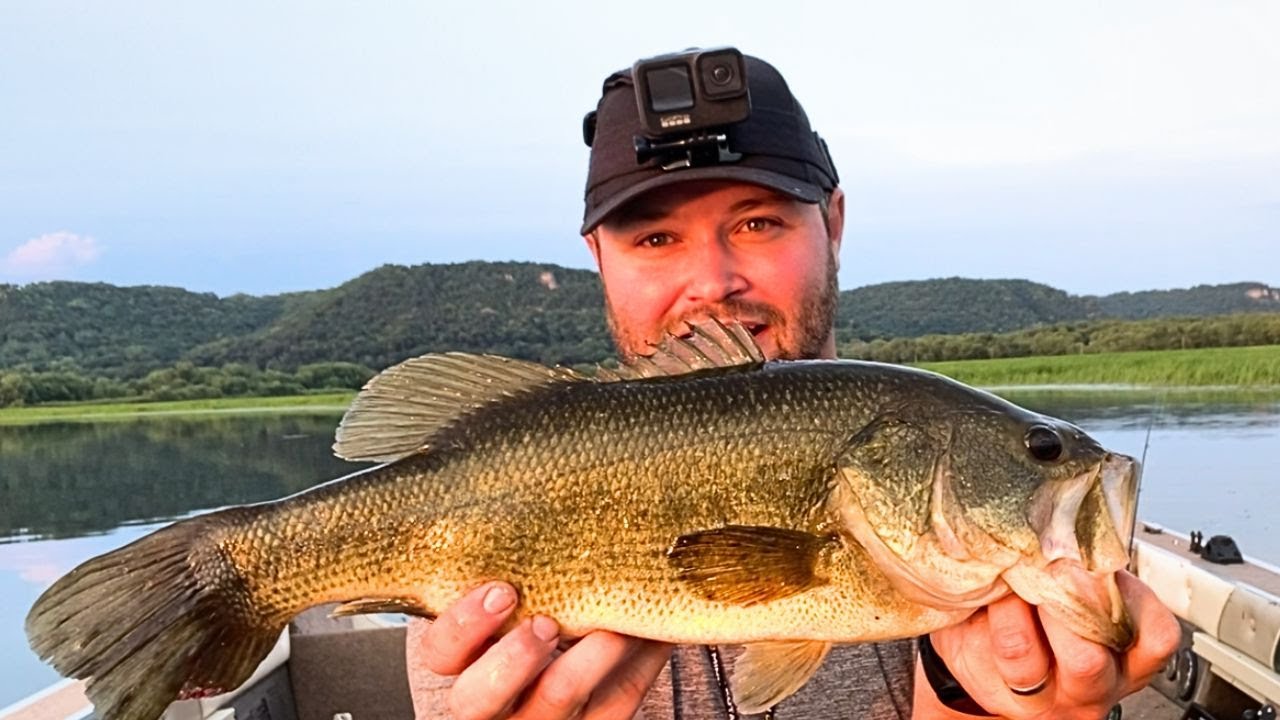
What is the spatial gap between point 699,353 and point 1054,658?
36.3 inches

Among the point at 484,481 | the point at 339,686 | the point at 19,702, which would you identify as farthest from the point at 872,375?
the point at 339,686

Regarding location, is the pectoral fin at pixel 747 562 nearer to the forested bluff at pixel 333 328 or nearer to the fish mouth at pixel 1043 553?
the fish mouth at pixel 1043 553

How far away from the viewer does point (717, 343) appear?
2.09 meters

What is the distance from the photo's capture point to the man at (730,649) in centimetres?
184

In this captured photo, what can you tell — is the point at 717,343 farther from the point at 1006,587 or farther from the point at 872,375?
the point at 1006,587

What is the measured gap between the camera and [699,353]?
6.84 feet

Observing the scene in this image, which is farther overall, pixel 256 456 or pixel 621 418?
pixel 256 456

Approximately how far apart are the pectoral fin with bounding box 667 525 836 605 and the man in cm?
24

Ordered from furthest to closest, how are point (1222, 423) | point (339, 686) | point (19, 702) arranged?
point (1222, 423) → point (339, 686) → point (19, 702)

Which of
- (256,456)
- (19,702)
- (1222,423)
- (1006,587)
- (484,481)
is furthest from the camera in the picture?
(256,456)

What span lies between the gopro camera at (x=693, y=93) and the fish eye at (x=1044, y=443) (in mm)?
1518

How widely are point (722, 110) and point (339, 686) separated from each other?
3.54 m

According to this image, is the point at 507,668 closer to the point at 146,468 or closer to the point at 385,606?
the point at 385,606

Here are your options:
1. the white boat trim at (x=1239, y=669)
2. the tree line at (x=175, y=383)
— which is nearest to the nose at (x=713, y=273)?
the white boat trim at (x=1239, y=669)
